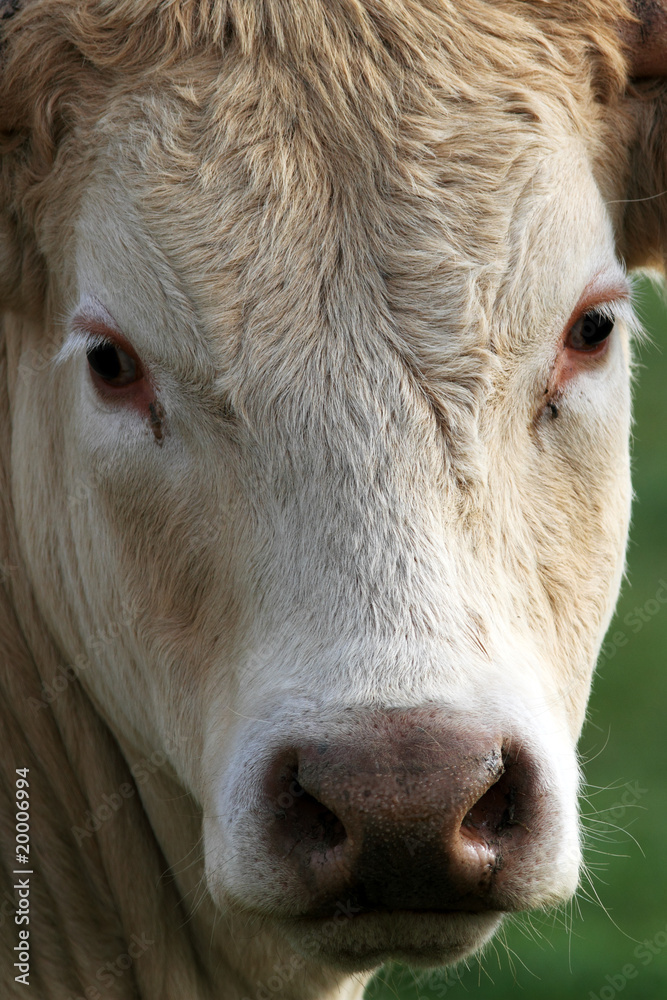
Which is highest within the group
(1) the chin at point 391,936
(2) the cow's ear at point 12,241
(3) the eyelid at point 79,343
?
(2) the cow's ear at point 12,241

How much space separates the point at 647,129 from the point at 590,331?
2.09 feet

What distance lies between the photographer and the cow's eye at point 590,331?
2.75 metres

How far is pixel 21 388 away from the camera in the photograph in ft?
10.4

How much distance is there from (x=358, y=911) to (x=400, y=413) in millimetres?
1049

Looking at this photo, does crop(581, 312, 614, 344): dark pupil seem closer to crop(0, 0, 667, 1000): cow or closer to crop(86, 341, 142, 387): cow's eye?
crop(0, 0, 667, 1000): cow

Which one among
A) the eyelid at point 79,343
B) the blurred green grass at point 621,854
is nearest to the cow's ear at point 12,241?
the eyelid at point 79,343

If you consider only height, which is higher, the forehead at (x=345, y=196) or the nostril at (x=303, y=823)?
the forehead at (x=345, y=196)

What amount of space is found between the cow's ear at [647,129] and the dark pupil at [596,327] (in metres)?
0.40

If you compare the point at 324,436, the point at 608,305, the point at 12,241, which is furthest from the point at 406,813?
the point at 12,241

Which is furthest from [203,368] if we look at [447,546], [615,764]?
[615,764]

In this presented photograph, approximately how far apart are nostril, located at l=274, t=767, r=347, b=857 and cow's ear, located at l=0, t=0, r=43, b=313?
5.30 ft

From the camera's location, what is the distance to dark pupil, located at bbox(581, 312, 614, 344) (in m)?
2.78

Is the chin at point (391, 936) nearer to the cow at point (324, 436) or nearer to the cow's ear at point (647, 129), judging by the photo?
the cow at point (324, 436)

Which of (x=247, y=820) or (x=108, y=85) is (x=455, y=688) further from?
(x=108, y=85)
